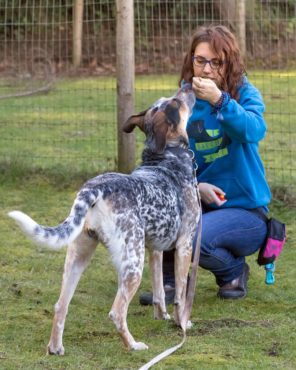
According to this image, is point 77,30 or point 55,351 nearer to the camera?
point 55,351

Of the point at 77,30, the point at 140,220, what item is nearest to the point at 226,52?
the point at 140,220

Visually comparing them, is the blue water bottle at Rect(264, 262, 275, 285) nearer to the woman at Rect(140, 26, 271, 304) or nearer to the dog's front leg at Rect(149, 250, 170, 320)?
the woman at Rect(140, 26, 271, 304)

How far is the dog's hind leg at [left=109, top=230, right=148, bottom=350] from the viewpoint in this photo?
4.62 m

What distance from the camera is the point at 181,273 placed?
Answer: 515cm

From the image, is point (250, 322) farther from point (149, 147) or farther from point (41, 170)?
point (41, 170)

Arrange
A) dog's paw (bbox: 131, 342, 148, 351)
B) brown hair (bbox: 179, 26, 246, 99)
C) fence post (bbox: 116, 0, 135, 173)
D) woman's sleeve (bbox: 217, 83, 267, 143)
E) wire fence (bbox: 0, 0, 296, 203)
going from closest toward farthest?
dog's paw (bbox: 131, 342, 148, 351), woman's sleeve (bbox: 217, 83, 267, 143), brown hair (bbox: 179, 26, 246, 99), fence post (bbox: 116, 0, 135, 173), wire fence (bbox: 0, 0, 296, 203)

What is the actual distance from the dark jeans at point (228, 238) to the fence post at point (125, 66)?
2.80 metres

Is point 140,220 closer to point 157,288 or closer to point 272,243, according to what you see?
point 157,288

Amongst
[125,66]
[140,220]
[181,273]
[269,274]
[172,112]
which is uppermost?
[125,66]

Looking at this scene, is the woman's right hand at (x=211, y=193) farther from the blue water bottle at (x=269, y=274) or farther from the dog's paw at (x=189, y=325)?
the dog's paw at (x=189, y=325)

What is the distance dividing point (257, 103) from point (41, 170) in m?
4.04

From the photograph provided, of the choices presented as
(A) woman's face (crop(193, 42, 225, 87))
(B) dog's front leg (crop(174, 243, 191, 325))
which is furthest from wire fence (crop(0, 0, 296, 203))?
(B) dog's front leg (crop(174, 243, 191, 325))

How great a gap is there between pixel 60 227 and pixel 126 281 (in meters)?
0.53

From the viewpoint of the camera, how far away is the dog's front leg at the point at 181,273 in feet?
16.8
